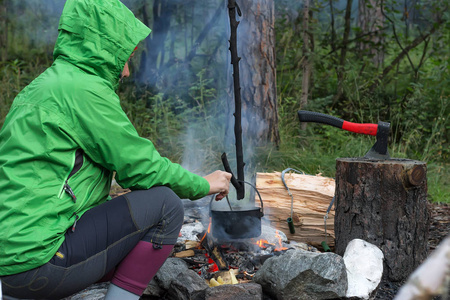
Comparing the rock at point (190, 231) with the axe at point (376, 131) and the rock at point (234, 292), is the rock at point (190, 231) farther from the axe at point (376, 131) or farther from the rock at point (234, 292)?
the axe at point (376, 131)

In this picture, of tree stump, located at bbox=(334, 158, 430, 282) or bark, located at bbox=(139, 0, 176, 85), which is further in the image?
bark, located at bbox=(139, 0, 176, 85)

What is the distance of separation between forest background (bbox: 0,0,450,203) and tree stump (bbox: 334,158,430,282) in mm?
2054

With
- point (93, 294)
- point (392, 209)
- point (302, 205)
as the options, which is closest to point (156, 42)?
point (302, 205)

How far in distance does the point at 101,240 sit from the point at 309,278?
1127 mm

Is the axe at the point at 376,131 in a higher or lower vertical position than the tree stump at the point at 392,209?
higher

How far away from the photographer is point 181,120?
22.3 feet

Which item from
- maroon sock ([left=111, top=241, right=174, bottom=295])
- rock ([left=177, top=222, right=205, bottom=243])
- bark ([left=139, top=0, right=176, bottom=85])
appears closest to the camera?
maroon sock ([left=111, top=241, right=174, bottom=295])

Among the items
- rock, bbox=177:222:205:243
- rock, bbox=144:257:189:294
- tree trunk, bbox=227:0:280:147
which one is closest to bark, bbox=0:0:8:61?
tree trunk, bbox=227:0:280:147

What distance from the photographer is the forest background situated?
17.7 feet

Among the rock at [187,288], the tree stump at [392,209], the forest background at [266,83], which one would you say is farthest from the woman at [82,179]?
the forest background at [266,83]

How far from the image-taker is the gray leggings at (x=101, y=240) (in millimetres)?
1876

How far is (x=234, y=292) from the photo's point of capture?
2432 mm

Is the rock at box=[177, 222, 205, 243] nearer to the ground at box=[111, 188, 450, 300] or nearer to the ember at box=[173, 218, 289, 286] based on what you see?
the ember at box=[173, 218, 289, 286]

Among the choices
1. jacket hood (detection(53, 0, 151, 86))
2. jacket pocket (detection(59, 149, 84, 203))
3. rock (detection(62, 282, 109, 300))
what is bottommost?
rock (detection(62, 282, 109, 300))
